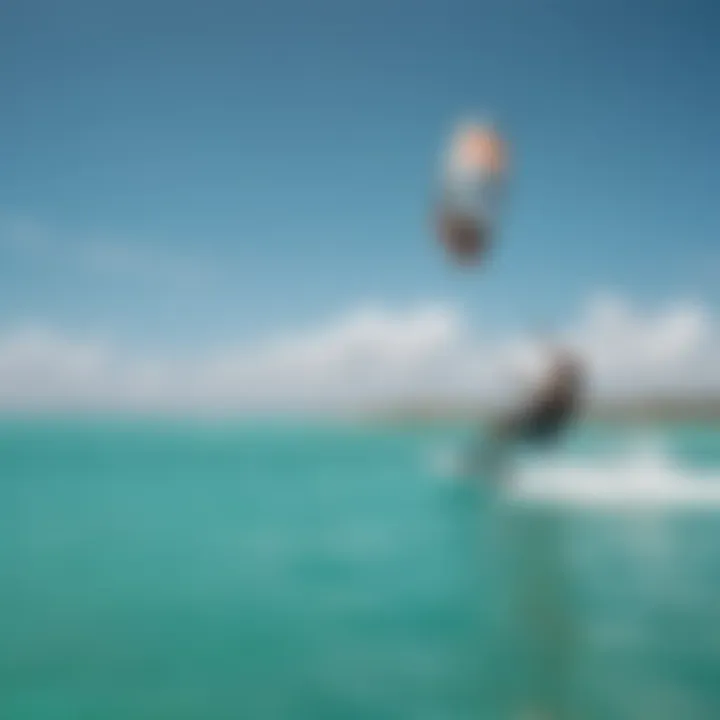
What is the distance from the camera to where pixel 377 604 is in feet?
13.0

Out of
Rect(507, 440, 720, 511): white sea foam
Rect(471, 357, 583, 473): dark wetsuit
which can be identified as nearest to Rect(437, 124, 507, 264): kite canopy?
Rect(471, 357, 583, 473): dark wetsuit

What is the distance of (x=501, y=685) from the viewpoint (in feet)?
9.70

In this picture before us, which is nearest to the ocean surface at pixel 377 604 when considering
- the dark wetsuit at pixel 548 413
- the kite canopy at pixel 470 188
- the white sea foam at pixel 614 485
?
the white sea foam at pixel 614 485

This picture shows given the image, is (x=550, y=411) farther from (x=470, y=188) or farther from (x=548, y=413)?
(x=470, y=188)

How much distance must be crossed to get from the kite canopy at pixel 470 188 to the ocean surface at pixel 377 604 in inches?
67.6

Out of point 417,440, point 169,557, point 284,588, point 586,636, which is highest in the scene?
point 417,440

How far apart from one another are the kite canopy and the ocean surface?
1.72m

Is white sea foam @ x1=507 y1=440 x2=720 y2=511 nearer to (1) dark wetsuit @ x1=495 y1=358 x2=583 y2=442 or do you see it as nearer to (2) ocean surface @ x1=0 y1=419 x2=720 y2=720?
(2) ocean surface @ x1=0 y1=419 x2=720 y2=720

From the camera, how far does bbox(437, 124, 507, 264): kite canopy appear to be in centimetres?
334

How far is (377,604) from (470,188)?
2.08 metres

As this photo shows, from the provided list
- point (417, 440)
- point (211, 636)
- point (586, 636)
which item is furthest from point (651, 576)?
point (417, 440)

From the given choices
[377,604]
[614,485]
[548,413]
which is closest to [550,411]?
[548,413]

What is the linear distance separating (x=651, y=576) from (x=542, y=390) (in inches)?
47.7

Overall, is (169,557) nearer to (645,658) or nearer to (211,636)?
(211,636)
